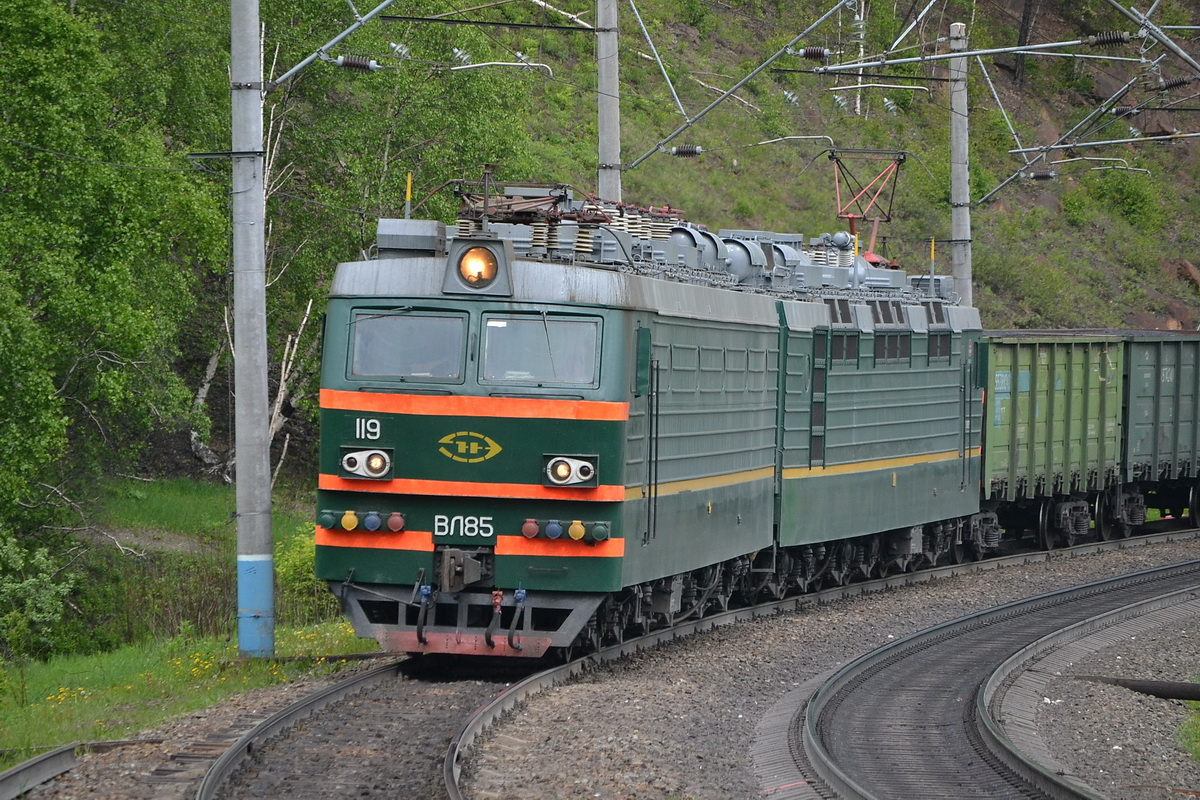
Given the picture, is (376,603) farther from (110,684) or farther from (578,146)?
(578,146)

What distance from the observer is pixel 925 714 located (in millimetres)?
11492

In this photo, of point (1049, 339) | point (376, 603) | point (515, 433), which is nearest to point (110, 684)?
point (376, 603)

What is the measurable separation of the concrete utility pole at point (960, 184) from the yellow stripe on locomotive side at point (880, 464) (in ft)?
11.7

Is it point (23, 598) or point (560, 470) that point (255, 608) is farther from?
point (23, 598)

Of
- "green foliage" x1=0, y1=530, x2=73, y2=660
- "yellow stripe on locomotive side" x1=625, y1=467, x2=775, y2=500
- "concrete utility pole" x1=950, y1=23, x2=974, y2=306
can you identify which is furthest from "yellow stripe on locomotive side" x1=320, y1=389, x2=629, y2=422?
"concrete utility pole" x1=950, y1=23, x2=974, y2=306

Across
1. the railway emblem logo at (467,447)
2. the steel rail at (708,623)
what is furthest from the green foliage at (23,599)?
the railway emblem logo at (467,447)

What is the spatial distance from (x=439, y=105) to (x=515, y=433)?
18572mm

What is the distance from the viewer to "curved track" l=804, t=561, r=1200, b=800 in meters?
9.26

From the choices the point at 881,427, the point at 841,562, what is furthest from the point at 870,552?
the point at 881,427

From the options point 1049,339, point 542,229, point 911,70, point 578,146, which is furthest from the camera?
point 911,70

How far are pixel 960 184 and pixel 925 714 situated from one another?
1491 cm

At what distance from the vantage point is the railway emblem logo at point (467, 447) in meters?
11.4

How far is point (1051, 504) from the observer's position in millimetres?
24500

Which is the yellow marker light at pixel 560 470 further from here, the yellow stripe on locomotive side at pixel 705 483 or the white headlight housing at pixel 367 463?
the white headlight housing at pixel 367 463
